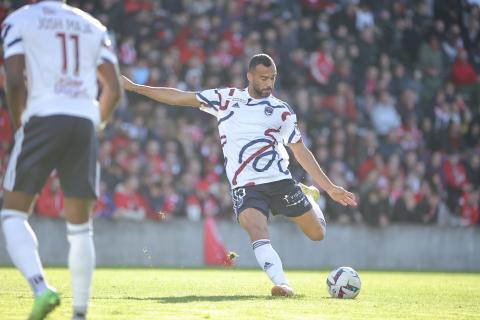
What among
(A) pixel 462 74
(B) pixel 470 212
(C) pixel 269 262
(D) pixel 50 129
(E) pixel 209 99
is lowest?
(C) pixel 269 262

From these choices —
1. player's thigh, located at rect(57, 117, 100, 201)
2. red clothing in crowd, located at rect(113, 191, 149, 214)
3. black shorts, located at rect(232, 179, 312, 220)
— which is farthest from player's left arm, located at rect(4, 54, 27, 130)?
red clothing in crowd, located at rect(113, 191, 149, 214)

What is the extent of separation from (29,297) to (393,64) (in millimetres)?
17826

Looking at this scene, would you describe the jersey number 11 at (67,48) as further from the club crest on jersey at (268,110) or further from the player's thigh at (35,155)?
the club crest on jersey at (268,110)

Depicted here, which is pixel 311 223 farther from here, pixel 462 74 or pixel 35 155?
pixel 462 74

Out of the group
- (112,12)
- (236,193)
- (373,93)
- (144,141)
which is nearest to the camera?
(236,193)

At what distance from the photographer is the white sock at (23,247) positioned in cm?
723

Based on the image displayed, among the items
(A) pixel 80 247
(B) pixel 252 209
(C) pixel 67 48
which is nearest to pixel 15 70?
(C) pixel 67 48

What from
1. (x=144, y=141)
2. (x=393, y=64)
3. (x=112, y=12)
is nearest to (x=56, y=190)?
(x=144, y=141)

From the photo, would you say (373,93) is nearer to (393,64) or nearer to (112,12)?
(393,64)

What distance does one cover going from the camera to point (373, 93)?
25016mm

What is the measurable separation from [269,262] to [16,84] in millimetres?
4558

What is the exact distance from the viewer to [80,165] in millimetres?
7352

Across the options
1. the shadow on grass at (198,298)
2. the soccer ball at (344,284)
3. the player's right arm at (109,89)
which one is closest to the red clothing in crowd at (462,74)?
the soccer ball at (344,284)

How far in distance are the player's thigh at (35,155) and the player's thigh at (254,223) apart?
4331mm
